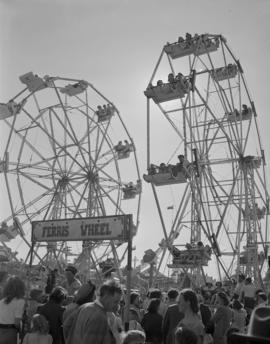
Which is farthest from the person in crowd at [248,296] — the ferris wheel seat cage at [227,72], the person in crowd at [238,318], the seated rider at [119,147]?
the seated rider at [119,147]

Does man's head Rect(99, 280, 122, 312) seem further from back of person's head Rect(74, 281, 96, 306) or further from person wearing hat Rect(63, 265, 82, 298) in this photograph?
person wearing hat Rect(63, 265, 82, 298)

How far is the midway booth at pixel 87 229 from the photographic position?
709cm

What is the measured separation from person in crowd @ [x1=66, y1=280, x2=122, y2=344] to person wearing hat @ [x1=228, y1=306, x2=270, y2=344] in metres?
1.98

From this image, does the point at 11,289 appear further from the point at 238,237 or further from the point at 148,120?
the point at 238,237

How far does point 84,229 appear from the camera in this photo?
7.59 metres

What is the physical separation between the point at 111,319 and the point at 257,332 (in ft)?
9.90

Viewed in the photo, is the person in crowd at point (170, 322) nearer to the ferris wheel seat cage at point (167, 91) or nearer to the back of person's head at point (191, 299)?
the back of person's head at point (191, 299)

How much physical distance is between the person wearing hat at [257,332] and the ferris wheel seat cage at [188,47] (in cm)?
2121

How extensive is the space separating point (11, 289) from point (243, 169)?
62.4ft

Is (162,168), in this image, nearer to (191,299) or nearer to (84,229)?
(84,229)

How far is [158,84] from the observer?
66.7 feet

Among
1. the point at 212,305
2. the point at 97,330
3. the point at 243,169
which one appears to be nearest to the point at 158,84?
the point at 243,169

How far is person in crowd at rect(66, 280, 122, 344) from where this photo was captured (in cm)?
344

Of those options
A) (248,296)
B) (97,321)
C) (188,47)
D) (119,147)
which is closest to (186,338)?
(97,321)
